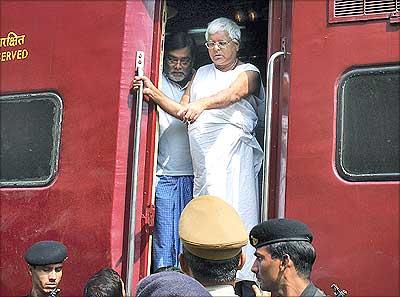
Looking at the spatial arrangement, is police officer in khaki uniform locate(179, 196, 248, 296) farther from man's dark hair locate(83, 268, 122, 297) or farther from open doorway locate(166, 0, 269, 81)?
open doorway locate(166, 0, 269, 81)

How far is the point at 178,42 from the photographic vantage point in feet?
13.7

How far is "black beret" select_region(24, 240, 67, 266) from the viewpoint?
3420 millimetres

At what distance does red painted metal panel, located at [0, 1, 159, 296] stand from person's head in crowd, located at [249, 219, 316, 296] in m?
1.21

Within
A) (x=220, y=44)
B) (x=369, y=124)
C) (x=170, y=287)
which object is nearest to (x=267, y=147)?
(x=369, y=124)

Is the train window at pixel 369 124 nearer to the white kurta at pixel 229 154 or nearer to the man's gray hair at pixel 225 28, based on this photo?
the white kurta at pixel 229 154

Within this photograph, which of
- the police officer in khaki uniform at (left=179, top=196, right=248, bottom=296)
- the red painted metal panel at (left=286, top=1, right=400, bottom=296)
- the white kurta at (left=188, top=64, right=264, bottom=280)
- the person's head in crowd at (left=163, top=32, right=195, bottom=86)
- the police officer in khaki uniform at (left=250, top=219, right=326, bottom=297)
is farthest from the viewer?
the person's head in crowd at (left=163, top=32, right=195, bottom=86)

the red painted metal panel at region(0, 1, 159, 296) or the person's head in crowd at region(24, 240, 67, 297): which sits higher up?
the red painted metal panel at region(0, 1, 159, 296)

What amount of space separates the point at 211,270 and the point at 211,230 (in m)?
0.12

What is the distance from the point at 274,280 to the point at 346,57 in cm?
123

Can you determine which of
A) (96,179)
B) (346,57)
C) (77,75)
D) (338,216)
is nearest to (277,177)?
(338,216)

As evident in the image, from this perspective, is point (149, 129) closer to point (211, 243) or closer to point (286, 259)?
point (286, 259)

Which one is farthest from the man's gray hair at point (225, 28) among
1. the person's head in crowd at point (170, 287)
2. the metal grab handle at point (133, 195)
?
the person's head in crowd at point (170, 287)

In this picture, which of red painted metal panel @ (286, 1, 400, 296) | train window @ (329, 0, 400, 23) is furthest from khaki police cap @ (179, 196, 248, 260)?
train window @ (329, 0, 400, 23)

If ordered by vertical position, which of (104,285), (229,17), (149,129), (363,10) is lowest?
(104,285)
